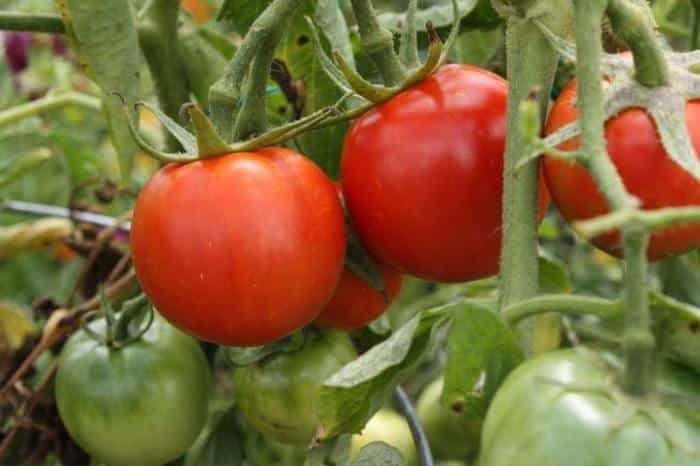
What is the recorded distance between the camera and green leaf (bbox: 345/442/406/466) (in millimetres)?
632

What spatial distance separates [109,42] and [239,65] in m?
0.20

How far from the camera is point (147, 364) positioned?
0.90 meters

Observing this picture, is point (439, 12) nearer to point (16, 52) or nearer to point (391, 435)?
point (391, 435)

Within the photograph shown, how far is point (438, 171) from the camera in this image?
658 mm

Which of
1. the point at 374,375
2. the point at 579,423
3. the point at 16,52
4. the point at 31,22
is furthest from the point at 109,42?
the point at 16,52

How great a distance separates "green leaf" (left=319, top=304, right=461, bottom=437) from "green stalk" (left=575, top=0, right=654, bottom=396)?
0.36 ft

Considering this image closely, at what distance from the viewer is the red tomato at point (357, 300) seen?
2.60 feet

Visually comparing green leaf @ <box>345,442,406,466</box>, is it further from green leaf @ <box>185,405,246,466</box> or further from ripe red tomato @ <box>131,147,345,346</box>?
green leaf @ <box>185,405,246,466</box>

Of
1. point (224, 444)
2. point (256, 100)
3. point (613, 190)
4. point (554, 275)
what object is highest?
point (613, 190)

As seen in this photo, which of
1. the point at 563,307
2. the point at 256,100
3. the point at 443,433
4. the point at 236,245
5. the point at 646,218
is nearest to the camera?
the point at 646,218

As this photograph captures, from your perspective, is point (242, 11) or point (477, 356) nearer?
point (477, 356)

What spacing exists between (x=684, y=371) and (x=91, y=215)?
3.27 ft

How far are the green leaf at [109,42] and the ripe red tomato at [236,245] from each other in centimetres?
22

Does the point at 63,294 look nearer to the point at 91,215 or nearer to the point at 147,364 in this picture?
the point at 91,215
